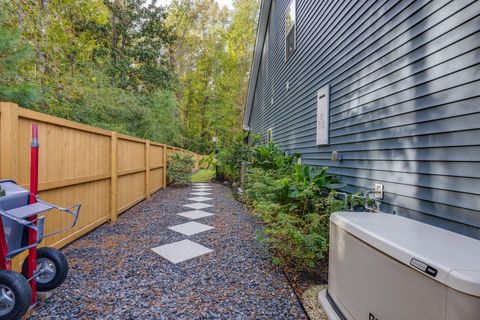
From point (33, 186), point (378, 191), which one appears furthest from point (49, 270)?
point (378, 191)

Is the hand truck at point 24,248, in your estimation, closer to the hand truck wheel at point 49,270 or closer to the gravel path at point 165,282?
the hand truck wheel at point 49,270

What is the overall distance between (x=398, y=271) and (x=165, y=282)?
1776 mm

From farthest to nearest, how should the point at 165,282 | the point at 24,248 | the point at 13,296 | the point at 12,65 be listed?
the point at 12,65 < the point at 165,282 < the point at 24,248 < the point at 13,296

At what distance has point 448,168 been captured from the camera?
1.71 meters

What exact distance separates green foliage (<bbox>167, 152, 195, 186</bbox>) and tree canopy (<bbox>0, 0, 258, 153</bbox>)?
71.6 inches

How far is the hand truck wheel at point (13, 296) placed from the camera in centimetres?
132

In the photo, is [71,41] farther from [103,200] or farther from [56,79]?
[103,200]

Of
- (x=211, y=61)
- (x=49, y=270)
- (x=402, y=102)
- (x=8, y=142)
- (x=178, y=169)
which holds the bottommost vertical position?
(x=49, y=270)

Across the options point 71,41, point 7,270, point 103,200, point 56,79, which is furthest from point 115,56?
point 7,270

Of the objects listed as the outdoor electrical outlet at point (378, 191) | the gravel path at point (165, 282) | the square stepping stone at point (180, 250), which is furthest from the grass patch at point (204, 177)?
the outdoor electrical outlet at point (378, 191)

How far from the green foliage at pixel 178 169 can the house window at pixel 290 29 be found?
15.1 feet

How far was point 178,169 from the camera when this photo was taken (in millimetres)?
8141

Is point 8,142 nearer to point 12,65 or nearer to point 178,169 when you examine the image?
point 12,65

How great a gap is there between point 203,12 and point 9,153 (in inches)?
752
